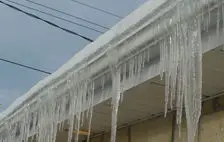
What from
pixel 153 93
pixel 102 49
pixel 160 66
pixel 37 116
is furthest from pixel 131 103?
pixel 37 116

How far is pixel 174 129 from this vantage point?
14.5 ft

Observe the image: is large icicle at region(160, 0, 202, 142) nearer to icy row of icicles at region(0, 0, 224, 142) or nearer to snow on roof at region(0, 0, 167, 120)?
icy row of icicles at region(0, 0, 224, 142)

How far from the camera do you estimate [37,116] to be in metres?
5.46

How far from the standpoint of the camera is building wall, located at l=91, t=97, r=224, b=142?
397cm

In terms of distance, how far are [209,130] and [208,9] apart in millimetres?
1345

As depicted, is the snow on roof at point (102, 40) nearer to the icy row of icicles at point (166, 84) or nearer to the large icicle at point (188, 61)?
the icy row of icicles at point (166, 84)

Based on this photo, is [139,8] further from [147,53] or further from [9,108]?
[9,108]

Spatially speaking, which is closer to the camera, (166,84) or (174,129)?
(166,84)

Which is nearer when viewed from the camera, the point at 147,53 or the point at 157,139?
the point at 147,53

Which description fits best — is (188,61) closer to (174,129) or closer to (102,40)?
(102,40)

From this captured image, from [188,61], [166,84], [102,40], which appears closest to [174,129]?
[166,84]

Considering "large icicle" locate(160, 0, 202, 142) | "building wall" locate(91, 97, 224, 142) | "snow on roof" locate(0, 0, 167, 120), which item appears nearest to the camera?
"large icicle" locate(160, 0, 202, 142)

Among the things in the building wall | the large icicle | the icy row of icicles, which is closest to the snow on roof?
the icy row of icicles

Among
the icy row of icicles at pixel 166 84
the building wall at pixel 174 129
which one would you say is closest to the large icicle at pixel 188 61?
the icy row of icicles at pixel 166 84
